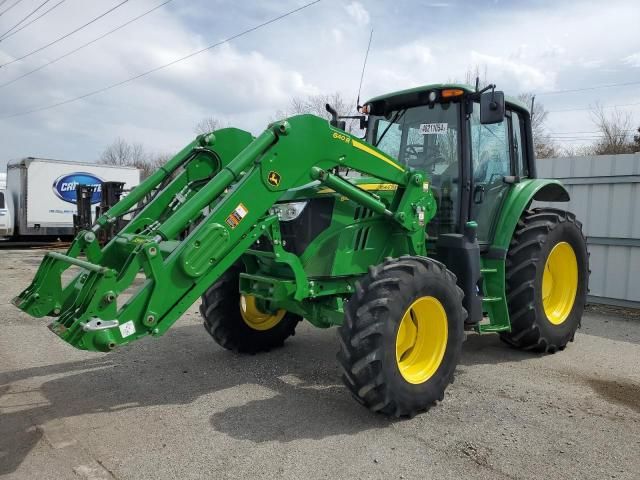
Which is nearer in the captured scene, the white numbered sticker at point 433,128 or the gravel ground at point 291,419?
the gravel ground at point 291,419

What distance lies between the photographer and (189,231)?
150 inches

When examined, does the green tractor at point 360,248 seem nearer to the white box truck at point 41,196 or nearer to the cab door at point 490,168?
the cab door at point 490,168

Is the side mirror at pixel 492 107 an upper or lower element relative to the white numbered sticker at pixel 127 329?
upper

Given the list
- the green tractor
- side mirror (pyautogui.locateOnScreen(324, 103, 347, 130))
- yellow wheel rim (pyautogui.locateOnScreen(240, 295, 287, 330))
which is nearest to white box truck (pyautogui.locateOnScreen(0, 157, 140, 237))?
yellow wheel rim (pyautogui.locateOnScreen(240, 295, 287, 330))

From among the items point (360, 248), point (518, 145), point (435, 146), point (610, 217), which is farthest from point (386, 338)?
point (610, 217)

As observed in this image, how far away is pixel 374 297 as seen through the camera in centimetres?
367

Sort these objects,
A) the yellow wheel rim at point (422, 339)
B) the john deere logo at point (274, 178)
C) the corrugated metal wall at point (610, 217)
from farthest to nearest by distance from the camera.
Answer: the corrugated metal wall at point (610, 217), the yellow wheel rim at point (422, 339), the john deere logo at point (274, 178)

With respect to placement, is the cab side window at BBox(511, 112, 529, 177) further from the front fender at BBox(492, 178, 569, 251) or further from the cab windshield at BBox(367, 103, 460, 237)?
the cab windshield at BBox(367, 103, 460, 237)

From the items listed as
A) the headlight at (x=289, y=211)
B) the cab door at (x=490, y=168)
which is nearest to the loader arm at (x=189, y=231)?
the headlight at (x=289, y=211)

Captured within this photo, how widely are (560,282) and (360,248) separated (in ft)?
8.85

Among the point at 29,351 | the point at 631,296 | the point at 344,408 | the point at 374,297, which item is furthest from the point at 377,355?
the point at 631,296

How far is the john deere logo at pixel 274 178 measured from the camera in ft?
12.4

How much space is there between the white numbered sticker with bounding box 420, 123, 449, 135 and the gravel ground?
2.21 m

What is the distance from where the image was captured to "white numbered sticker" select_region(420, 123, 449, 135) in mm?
4961
